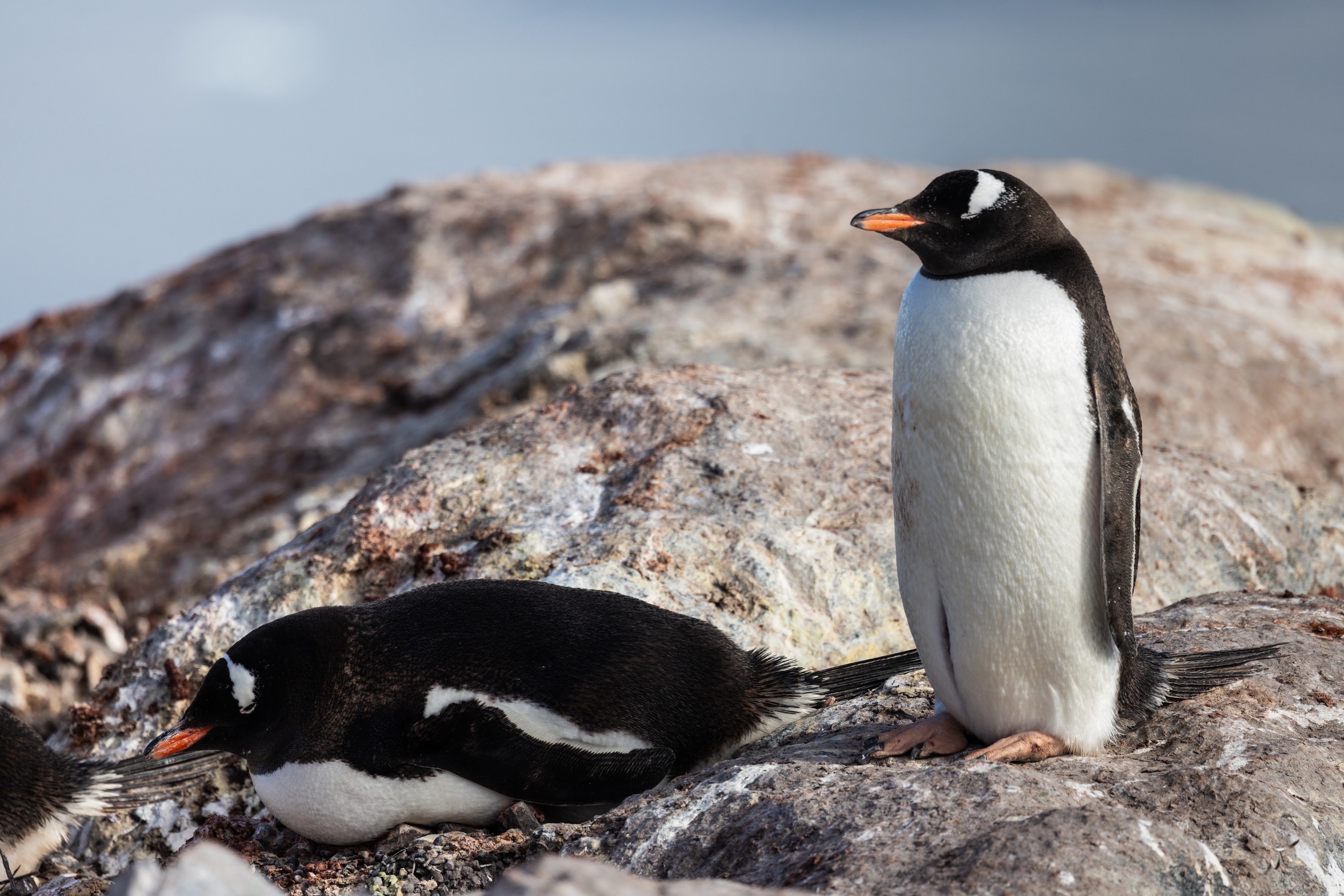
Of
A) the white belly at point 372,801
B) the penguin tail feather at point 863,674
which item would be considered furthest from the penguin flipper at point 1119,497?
the white belly at point 372,801

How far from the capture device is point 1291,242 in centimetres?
1683

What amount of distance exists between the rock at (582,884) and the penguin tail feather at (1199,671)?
2439mm

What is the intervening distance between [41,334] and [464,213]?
8.83 meters

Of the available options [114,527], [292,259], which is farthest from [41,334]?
[114,527]

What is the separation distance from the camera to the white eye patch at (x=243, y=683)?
4.82 metres

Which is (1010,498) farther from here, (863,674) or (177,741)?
(177,741)

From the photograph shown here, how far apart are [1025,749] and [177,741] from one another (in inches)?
130

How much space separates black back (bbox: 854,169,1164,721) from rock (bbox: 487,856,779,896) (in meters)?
2.10

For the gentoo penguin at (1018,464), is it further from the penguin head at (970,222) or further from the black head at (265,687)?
the black head at (265,687)

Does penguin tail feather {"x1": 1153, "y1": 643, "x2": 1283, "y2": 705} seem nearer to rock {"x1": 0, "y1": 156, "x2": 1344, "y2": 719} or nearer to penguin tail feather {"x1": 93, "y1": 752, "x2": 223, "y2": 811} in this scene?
penguin tail feather {"x1": 93, "y1": 752, "x2": 223, "y2": 811}

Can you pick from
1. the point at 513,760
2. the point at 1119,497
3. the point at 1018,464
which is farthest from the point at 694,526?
the point at 1119,497

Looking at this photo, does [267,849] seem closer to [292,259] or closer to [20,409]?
[292,259]

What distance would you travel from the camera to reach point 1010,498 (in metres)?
4.18

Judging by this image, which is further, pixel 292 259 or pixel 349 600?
pixel 292 259
